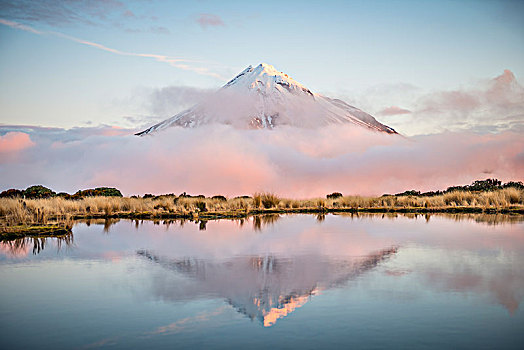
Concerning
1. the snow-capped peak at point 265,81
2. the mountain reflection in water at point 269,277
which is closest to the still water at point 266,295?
the mountain reflection in water at point 269,277

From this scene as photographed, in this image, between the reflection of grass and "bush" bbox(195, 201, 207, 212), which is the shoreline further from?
"bush" bbox(195, 201, 207, 212)

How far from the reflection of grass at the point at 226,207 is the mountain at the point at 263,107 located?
74174 millimetres

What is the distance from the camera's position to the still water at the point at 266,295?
16.7 feet

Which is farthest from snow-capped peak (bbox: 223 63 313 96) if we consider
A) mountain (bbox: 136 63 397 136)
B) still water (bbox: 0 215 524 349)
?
still water (bbox: 0 215 524 349)

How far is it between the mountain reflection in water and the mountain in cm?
9408

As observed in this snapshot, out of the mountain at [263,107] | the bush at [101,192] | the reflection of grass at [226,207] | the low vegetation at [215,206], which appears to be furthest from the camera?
the mountain at [263,107]

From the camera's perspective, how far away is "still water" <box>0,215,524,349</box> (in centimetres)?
509

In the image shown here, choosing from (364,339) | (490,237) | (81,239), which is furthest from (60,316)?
(490,237)

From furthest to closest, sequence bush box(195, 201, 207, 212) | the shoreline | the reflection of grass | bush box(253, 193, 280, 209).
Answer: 1. bush box(253, 193, 280, 209)
2. bush box(195, 201, 207, 212)
3. the reflection of grass
4. the shoreline

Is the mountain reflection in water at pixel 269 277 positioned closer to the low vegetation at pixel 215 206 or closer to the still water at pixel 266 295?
the still water at pixel 266 295

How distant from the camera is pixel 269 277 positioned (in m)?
8.02

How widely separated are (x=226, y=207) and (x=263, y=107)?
83736 millimetres

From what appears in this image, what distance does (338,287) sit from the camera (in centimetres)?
723

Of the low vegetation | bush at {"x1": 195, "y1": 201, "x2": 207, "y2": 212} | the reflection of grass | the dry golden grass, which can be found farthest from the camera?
bush at {"x1": 195, "y1": 201, "x2": 207, "y2": 212}
